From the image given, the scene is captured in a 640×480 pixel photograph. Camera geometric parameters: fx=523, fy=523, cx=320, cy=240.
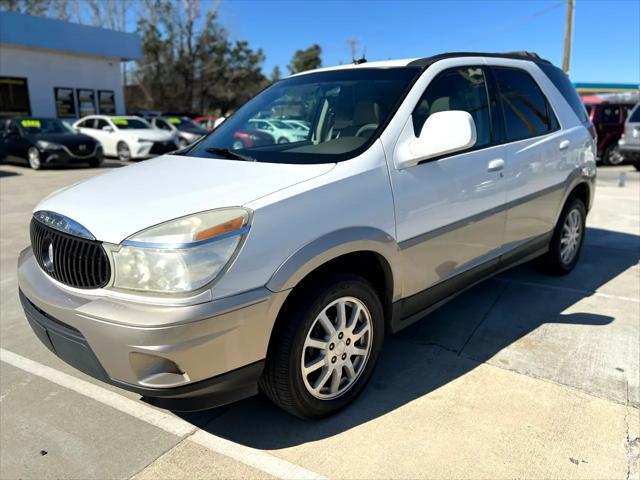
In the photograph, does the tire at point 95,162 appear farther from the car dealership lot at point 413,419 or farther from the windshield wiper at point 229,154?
the windshield wiper at point 229,154

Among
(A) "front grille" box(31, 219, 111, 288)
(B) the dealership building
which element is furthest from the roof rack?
(B) the dealership building

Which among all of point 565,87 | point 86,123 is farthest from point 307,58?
point 565,87

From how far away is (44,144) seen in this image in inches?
553

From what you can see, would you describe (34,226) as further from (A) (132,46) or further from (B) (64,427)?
(A) (132,46)

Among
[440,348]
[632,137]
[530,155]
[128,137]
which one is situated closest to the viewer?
[440,348]

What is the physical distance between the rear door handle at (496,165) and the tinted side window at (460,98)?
0.13 m

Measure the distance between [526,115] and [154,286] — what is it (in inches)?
125

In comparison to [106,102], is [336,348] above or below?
below

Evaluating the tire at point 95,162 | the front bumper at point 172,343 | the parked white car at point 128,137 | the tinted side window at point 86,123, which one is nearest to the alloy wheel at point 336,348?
the front bumper at point 172,343

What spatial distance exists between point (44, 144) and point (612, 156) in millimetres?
16523

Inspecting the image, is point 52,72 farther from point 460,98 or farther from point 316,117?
point 460,98

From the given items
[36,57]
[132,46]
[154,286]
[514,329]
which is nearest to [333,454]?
[154,286]

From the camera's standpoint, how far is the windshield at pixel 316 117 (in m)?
2.92

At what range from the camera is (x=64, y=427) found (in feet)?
8.86
